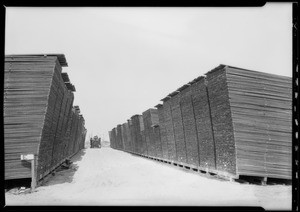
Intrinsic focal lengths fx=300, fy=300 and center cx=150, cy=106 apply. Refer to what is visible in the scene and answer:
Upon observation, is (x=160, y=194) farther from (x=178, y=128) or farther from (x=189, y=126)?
(x=178, y=128)

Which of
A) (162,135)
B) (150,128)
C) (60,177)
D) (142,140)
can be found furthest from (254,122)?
(142,140)

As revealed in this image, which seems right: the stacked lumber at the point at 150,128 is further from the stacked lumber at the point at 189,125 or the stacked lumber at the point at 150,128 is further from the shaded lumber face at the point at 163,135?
the stacked lumber at the point at 189,125

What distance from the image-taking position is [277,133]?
1127 centimetres

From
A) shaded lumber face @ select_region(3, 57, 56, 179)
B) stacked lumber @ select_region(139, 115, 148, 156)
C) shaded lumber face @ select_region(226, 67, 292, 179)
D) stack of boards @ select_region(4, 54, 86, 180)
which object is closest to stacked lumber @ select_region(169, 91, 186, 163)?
shaded lumber face @ select_region(226, 67, 292, 179)

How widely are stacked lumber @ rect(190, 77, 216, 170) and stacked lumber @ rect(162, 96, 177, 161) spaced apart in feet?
12.3

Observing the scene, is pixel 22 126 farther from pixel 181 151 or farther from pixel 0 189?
pixel 181 151

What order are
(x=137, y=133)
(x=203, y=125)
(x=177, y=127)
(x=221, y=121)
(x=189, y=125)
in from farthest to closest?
(x=137, y=133), (x=177, y=127), (x=189, y=125), (x=203, y=125), (x=221, y=121)

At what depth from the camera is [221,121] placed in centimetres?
1179

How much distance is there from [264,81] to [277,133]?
6.63ft

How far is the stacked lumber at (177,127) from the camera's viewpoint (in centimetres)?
1664

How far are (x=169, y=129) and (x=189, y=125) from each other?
3.63 m

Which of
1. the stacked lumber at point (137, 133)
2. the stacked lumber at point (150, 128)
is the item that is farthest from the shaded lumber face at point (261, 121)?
the stacked lumber at point (137, 133)

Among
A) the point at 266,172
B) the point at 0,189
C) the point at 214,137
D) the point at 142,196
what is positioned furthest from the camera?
the point at 214,137
